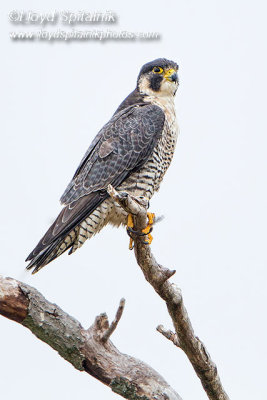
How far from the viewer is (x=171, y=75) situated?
22.4 feet

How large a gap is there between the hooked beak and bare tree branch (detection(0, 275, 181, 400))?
11.7 feet

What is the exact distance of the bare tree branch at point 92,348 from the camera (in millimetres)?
4094

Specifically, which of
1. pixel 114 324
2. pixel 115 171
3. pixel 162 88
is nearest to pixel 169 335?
pixel 114 324

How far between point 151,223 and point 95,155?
5.30 ft

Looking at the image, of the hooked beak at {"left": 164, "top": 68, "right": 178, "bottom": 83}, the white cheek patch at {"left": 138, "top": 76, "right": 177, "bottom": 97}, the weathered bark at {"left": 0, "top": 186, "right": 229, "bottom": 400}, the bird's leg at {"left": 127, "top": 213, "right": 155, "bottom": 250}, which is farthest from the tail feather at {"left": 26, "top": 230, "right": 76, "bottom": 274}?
the hooked beak at {"left": 164, "top": 68, "right": 178, "bottom": 83}

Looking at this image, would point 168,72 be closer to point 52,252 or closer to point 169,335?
point 52,252

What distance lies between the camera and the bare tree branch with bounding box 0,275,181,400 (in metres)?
4.09

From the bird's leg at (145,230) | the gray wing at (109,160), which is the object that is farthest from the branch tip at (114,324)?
the gray wing at (109,160)

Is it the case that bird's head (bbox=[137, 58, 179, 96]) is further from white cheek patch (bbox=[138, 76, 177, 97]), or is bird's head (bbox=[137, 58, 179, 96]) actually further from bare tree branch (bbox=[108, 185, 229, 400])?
bare tree branch (bbox=[108, 185, 229, 400])

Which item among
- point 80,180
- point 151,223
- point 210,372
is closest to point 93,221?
point 80,180

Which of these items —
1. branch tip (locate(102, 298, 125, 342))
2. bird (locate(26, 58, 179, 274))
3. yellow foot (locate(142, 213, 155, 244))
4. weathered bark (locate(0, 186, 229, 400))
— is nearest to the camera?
branch tip (locate(102, 298, 125, 342))

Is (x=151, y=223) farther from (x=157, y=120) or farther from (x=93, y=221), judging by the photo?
(x=157, y=120)

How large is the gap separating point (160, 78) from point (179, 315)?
3345mm

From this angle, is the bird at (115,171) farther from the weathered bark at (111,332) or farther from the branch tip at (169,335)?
the branch tip at (169,335)
